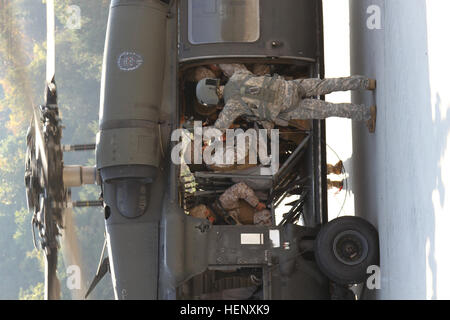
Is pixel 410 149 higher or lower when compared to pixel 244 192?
higher

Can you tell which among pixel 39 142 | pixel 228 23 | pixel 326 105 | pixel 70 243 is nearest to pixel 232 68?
pixel 228 23

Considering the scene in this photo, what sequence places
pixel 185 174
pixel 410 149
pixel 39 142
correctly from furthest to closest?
pixel 185 174 < pixel 39 142 < pixel 410 149

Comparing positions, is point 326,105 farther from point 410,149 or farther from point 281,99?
point 410,149

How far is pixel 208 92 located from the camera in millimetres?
7926

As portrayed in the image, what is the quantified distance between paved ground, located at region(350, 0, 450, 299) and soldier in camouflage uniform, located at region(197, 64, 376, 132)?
30cm

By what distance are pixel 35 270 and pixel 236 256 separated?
13267 millimetres

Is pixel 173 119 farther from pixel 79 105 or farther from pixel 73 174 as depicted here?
pixel 79 105

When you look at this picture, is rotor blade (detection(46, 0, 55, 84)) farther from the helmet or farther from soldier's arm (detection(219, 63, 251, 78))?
soldier's arm (detection(219, 63, 251, 78))

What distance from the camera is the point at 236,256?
8008mm

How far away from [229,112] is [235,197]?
1.07 meters

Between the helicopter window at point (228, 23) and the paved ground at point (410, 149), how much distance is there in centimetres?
136

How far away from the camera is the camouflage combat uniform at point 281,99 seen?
308 inches

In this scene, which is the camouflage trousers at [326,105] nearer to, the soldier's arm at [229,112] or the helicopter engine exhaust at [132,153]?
the soldier's arm at [229,112]
